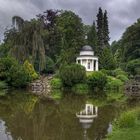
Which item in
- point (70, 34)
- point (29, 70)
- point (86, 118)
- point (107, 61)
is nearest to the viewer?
point (86, 118)

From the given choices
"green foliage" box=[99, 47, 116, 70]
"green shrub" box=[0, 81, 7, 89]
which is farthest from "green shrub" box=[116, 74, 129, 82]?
"green shrub" box=[0, 81, 7, 89]

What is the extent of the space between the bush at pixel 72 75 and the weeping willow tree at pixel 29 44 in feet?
30.5

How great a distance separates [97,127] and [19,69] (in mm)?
33562

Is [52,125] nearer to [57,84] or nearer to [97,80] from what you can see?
[97,80]

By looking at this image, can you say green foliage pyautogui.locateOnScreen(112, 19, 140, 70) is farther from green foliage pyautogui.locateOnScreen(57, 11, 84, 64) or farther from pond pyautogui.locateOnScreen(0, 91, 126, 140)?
pond pyautogui.locateOnScreen(0, 91, 126, 140)

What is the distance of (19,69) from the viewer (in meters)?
49.8

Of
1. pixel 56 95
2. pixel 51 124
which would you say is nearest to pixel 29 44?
pixel 56 95

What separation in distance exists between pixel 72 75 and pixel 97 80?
3.49 meters

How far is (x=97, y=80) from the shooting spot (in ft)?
161

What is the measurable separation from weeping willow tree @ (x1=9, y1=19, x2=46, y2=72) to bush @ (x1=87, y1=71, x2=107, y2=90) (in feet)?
38.5

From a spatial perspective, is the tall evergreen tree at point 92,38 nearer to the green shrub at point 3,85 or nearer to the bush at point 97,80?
the bush at point 97,80

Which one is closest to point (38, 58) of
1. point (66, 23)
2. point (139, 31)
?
point (66, 23)

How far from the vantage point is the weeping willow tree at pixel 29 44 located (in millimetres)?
58062

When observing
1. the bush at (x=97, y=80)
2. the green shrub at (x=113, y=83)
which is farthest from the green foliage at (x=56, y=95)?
the green shrub at (x=113, y=83)
